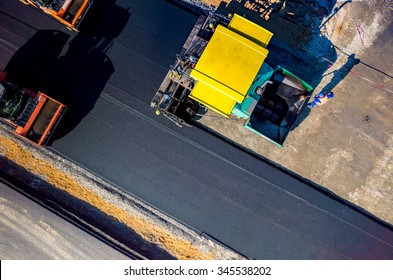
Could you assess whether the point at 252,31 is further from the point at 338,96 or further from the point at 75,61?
the point at 75,61

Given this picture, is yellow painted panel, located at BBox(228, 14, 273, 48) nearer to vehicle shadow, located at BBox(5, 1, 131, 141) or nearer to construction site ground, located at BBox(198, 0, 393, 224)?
construction site ground, located at BBox(198, 0, 393, 224)

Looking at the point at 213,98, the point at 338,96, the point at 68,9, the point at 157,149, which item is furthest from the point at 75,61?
the point at 338,96

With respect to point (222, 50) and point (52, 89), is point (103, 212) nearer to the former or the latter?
point (52, 89)
